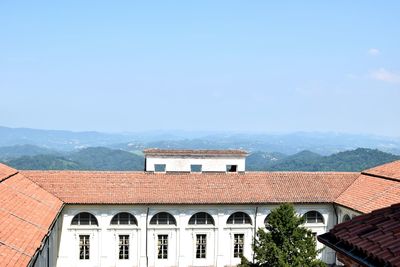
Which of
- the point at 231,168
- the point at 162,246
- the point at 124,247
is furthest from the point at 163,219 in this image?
the point at 231,168

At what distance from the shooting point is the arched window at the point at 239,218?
39.6 meters

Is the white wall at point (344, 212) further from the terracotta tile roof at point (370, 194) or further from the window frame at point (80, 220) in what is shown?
the window frame at point (80, 220)

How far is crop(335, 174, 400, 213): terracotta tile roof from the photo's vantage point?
33750mm

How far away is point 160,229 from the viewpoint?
38.8 meters

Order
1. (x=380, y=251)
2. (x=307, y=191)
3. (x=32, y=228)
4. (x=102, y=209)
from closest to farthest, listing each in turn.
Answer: (x=380, y=251)
(x=32, y=228)
(x=102, y=209)
(x=307, y=191)

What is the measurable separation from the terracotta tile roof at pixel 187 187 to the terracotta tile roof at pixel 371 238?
29.5 meters

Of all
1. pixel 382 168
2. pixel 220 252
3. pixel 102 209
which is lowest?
pixel 220 252

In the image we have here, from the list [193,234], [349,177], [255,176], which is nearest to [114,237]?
[193,234]

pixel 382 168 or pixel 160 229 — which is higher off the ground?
pixel 382 168

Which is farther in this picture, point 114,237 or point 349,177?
point 349,177

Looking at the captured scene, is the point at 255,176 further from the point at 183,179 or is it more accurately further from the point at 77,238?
the point at 77,238

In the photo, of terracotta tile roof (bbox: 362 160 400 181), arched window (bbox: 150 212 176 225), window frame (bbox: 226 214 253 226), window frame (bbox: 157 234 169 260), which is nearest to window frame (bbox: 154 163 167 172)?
arched window (bbox: 150 212 176 225)

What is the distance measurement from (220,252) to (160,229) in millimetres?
5188

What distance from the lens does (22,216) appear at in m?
24.6
